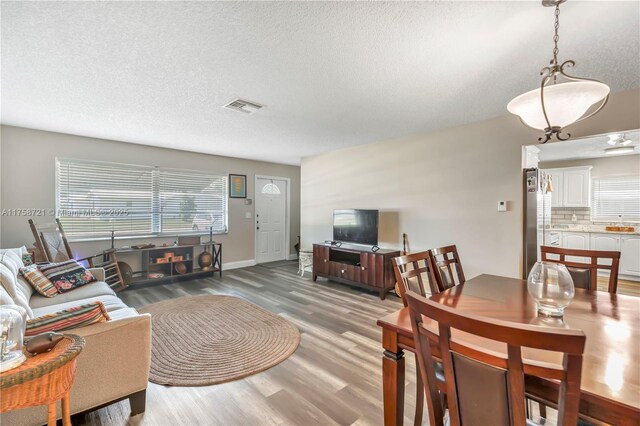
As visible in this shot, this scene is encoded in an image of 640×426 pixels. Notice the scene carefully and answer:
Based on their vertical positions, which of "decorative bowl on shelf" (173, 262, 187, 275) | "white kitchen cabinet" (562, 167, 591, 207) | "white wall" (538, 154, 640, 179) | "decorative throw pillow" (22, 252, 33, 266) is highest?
"white wall" (538, 154, 640, 179)

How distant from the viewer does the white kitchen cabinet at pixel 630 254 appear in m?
4.99

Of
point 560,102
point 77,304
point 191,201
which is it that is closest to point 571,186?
point 560,102

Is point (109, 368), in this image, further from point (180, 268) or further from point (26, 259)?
point (180, 268)

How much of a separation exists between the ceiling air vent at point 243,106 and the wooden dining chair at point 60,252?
2974mm

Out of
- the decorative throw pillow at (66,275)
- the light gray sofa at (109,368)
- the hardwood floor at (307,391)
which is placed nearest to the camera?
the light gray sofa at (109,368)

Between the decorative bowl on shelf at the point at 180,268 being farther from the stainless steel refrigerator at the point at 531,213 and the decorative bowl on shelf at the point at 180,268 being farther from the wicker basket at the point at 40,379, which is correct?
the stainless steel refrigerator at the point at 531,213

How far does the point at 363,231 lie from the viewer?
4695mm

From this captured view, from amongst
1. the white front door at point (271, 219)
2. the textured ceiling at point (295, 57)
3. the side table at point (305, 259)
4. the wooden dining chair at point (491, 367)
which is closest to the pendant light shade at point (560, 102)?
the textured ceiling at point (295, 57)

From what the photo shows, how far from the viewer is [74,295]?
2826 millimetres

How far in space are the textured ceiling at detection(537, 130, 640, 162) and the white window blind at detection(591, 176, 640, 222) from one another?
53cm

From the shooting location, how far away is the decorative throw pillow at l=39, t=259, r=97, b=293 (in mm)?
2936

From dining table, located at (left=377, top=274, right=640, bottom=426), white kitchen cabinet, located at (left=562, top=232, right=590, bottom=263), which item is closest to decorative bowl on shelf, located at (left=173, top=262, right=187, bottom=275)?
dining table, located at (left=377, top=274, right=640, bottom=426)

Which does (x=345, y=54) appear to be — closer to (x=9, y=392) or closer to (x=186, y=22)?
(x=186, y=22)

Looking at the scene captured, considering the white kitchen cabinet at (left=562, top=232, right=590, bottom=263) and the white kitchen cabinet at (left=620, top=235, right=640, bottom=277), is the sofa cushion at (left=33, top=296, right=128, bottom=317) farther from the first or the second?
the white kitchen cabinet at (left=620, top=235, right=640, bottom=277)
